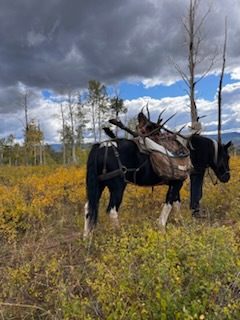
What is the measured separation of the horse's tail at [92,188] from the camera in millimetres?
5211

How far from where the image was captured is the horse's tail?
521 cm

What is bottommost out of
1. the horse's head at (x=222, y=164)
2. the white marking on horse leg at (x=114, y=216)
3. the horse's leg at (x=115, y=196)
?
the white marking on horse leg at (x=114, y=216)

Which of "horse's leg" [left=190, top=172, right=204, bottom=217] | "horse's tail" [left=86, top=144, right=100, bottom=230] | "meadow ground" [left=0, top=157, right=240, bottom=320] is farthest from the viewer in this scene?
"horse's leg" [left=190, top=172, right=204, bottom=217]

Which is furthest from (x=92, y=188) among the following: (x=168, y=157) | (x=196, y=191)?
(x=196, y=191)

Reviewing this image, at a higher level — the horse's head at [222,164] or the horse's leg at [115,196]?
the horse's head at [222,164]

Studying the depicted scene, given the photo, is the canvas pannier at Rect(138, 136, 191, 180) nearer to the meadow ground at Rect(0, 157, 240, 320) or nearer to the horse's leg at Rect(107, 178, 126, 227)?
the horse's leg at Rect(107, 178, 126, 227)

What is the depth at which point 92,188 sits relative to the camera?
530cm

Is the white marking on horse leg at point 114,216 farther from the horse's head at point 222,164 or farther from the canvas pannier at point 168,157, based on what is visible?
the horse's head at point 222,164

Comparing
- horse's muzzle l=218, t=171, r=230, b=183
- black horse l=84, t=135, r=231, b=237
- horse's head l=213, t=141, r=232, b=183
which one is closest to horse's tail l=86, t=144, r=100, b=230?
black horse l=84, t=135, r=231, b=237

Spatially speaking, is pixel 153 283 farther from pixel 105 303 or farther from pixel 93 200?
pixel 93 200

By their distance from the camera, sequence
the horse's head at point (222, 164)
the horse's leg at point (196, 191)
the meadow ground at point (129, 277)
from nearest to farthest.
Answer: the meadow ground at point (129, 277), the horse's leg at point (196, 191), the horse's head at point (222, 164)

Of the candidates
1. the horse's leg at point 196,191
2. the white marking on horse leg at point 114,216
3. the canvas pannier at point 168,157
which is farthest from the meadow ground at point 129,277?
the horse's leg at point 196,191

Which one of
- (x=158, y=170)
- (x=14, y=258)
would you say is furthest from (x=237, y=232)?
(x=14, y=258)

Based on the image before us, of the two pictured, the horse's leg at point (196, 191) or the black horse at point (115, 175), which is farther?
the horse's leg at point (196, 191)
